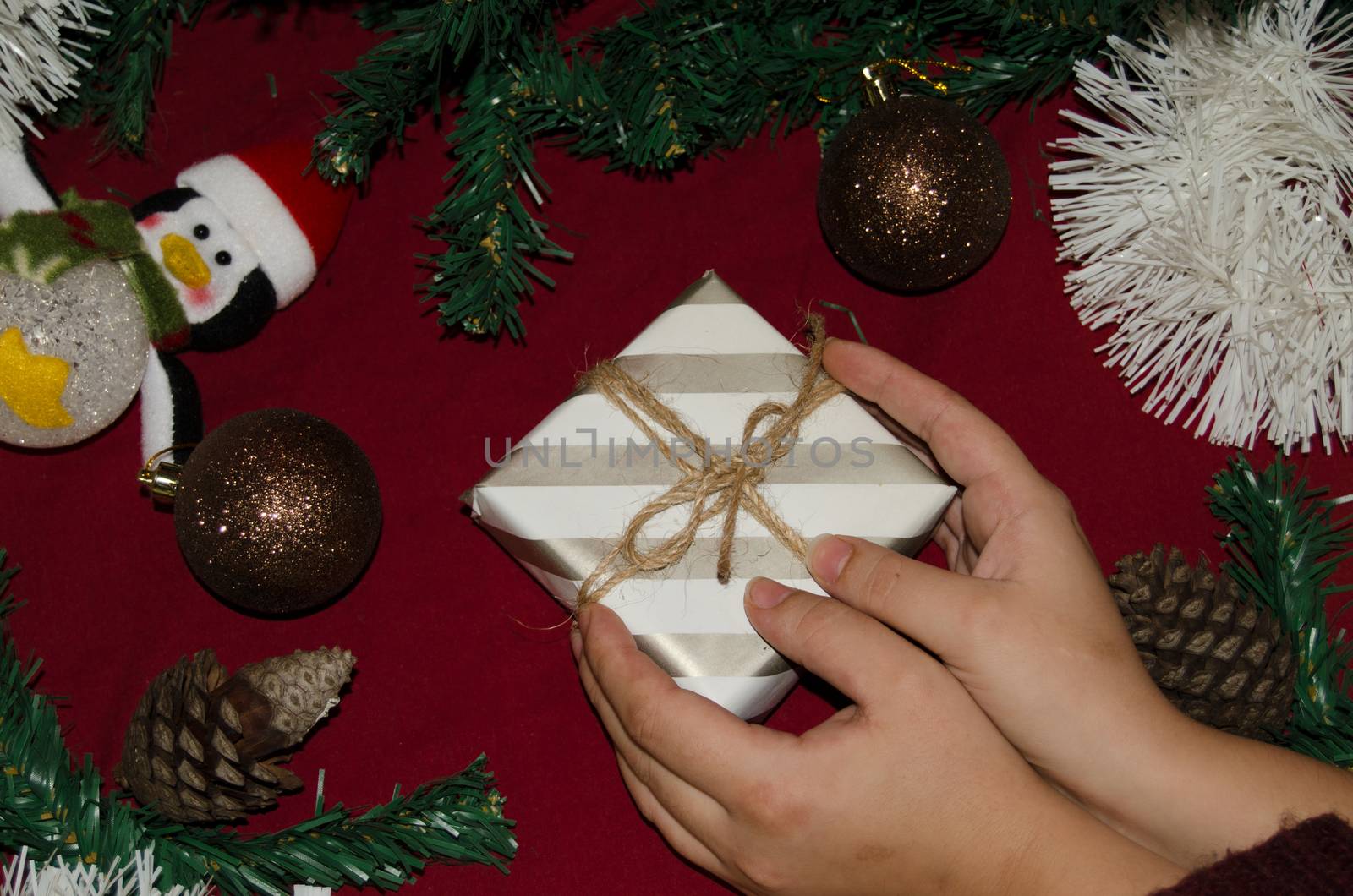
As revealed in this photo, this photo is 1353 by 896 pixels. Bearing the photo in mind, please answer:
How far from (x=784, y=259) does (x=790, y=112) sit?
212mm

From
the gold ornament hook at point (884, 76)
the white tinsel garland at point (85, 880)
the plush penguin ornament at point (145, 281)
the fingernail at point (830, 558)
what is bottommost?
the white tinsel garland at point (85, 880)

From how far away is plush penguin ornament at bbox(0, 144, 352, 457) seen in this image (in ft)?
4.01

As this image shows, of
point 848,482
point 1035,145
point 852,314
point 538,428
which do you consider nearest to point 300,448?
point 538,428

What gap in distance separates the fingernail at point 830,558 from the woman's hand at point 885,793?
0.07 m

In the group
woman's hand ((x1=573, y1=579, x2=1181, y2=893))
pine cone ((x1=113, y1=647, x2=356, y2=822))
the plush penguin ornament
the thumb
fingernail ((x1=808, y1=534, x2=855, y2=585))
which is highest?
the plush penguin ornament

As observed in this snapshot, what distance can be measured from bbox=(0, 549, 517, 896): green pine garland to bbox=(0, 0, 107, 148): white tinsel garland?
2.27ft

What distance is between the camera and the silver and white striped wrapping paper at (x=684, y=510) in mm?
1146

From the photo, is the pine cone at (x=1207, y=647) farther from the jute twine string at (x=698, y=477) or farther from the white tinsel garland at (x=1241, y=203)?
the jute twine string at (x=698, y=477)

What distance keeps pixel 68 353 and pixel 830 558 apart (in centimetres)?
99

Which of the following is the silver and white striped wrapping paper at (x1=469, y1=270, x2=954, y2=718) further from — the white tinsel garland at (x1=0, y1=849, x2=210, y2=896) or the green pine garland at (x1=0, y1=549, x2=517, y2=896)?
the white tinsel garland at (x1=0, y1=849, x2=210, y2=896)

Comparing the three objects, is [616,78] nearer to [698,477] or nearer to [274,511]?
[698,477]

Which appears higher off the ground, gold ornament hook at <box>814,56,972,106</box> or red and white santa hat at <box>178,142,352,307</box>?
gold ornament hook at <box>814,56,972,106</box>

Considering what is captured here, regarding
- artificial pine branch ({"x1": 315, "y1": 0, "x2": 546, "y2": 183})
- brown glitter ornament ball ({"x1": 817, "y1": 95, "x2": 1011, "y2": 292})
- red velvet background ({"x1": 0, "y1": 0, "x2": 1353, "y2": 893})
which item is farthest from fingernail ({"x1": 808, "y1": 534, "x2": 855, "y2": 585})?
artificial pine branch ({"x1": 315, "y1": 0, "x2": 546, "y2": 183})

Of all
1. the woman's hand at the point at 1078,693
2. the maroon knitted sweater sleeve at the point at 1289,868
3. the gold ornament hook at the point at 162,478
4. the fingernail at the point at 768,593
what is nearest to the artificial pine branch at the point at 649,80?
the gold ornament hook at the point at 162,478
